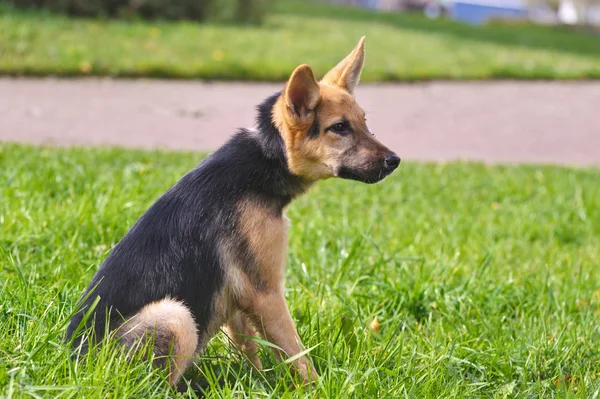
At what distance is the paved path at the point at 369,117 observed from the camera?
8531mm

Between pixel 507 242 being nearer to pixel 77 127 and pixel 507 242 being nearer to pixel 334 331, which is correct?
pixel 334 331

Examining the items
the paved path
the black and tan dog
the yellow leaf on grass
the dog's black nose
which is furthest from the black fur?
the paved path

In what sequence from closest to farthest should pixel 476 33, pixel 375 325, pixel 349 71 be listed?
pixel 349 71
pixel 375 325
pixel 476 33

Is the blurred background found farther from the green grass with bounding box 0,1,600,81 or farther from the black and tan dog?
the black and tan dog

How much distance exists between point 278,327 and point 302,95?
3.13 feet

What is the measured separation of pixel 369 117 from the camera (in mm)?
9734

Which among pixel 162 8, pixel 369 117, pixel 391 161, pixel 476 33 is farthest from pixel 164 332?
pixel 476 33

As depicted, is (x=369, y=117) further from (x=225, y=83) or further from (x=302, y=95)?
(x=302, y=95)

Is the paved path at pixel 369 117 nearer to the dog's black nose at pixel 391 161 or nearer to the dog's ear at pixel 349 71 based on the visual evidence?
the dog's ear at pixel 349 71

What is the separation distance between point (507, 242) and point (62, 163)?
364 centimetres

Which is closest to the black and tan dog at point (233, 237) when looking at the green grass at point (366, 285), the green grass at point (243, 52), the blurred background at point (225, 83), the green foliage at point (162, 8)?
the green grass at point (366, 285)

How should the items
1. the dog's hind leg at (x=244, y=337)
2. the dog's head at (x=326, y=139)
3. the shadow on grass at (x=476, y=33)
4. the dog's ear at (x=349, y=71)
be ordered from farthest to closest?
the shadow on grass at (x=476, y=33) < the dog's ear at (x=349, y=71) < the dog's hind leg at (x=244, y=337) < the dog's head at (x=326, y=139)

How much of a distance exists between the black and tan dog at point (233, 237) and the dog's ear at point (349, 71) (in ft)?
0.65

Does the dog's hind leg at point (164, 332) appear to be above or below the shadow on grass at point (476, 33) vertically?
below
